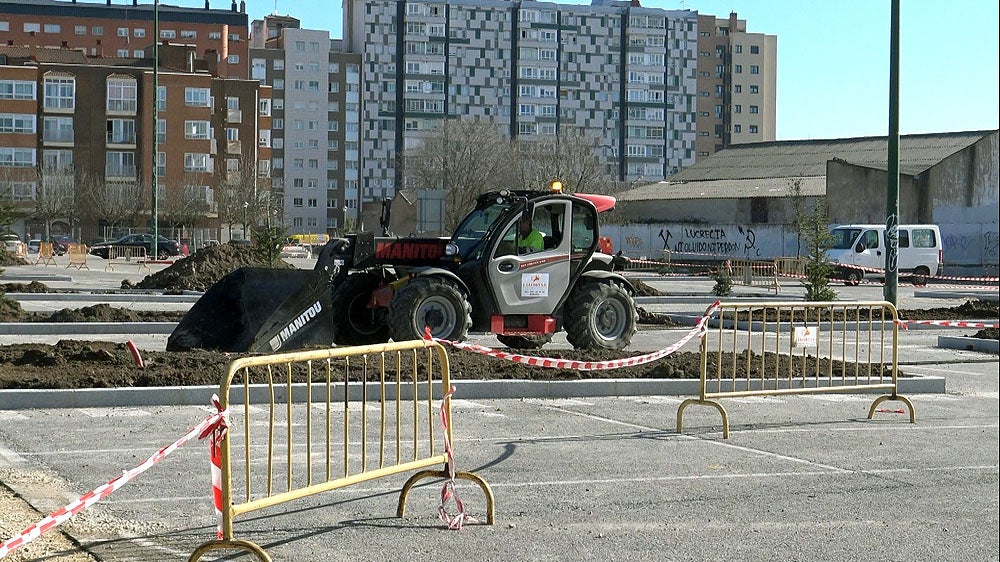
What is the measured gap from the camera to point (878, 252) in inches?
1826

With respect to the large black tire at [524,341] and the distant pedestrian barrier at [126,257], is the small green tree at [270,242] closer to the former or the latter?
the large black tire at [524,341]

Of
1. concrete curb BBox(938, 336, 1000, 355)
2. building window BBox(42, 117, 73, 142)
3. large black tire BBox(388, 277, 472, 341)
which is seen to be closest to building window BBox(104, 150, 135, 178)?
building window BBox(42, 117, 73, 142)

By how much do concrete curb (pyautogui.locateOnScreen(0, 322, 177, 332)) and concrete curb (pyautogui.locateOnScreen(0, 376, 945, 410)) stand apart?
8503 millimetres

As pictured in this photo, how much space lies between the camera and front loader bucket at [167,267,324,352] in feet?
51.1

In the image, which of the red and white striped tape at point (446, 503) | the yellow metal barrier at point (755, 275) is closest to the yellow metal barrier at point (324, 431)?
the red and white striped tape at point (446, 503)

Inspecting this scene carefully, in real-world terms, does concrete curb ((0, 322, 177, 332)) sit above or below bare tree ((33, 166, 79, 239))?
below

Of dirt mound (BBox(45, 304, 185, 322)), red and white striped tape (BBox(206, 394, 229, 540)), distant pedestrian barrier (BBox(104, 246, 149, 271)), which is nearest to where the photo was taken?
red and white striped tape (BBox(206, 394, 229, 540))

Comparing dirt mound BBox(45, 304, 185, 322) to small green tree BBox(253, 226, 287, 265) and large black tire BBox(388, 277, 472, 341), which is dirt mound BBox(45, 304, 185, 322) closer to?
large black tire BBox(388, 277, 472, 341)

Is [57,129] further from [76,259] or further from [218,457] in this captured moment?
[218,457]

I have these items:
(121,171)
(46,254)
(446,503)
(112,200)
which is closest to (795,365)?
(446,503)

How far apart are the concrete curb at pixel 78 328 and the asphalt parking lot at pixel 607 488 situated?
8.86 meters

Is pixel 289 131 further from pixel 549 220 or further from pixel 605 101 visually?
pixel 549 220

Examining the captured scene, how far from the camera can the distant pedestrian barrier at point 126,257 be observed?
180ft

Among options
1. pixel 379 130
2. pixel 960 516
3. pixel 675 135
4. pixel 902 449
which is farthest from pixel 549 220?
pixel 675 135
